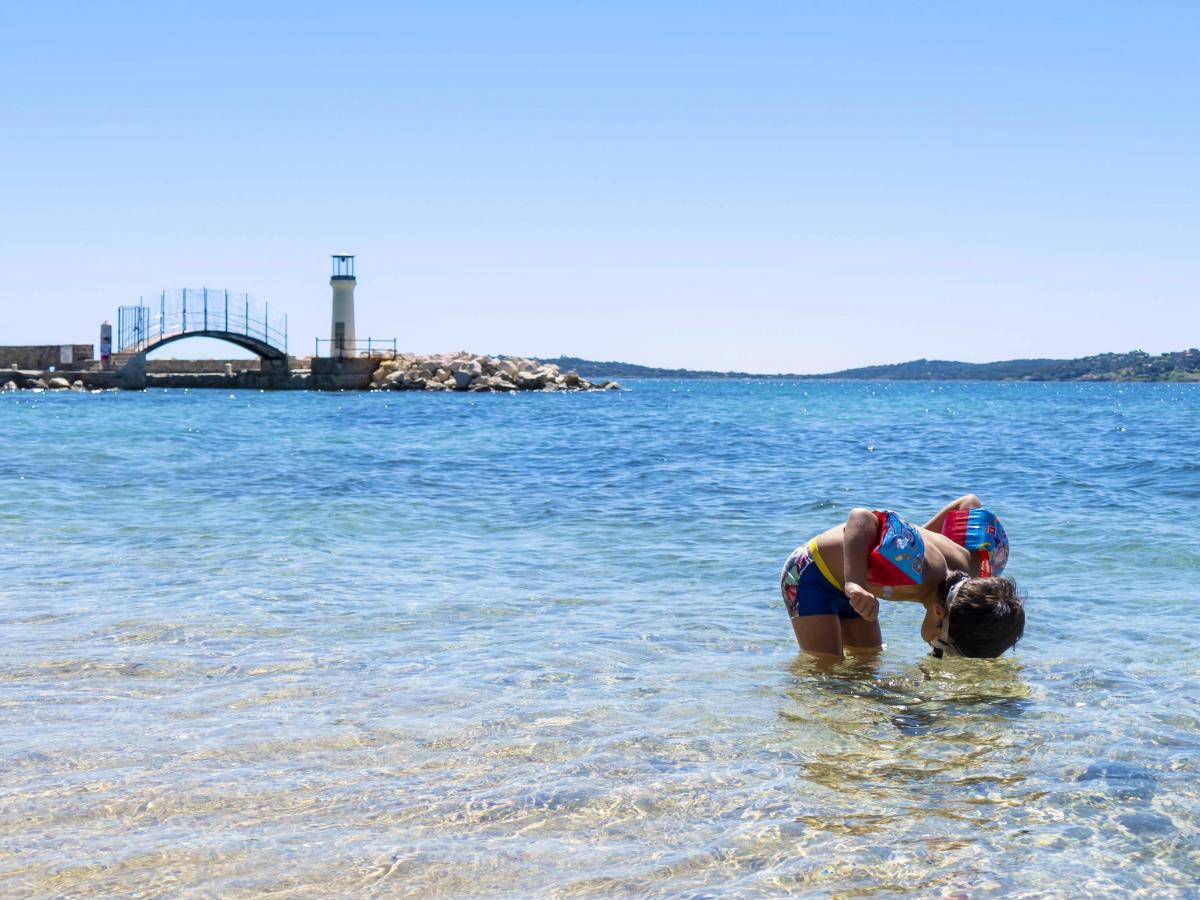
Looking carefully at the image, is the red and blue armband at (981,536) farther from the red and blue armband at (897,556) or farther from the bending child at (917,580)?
the red and blue armband at (897,556)

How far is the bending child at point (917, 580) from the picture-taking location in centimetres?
451

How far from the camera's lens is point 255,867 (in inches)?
124

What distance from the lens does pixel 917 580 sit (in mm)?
4684

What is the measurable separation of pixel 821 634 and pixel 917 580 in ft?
2.77

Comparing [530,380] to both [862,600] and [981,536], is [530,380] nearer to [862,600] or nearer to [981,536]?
[981,536]

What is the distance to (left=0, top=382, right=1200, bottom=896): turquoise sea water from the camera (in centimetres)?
323

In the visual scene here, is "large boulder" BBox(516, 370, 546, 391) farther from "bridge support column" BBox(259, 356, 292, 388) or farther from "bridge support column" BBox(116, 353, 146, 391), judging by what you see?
"bridge support column" BBox(116, 353, 146, 391)

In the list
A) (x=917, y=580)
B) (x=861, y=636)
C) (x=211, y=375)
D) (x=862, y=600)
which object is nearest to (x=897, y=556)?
(x=917, y=580)

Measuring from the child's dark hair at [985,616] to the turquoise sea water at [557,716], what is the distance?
33 centimetres

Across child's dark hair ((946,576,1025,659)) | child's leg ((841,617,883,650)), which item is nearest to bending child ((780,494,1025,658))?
child's dark hair ((946,576,1025,659))

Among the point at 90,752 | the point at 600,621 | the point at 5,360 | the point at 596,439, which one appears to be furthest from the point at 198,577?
the point at 5,360

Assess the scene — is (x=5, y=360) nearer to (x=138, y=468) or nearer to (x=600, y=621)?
(x=138, y=468)

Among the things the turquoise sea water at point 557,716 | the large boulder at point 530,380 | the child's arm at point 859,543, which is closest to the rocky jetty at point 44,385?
the large boulder at point 530,380

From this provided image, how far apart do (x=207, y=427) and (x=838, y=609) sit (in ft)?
75.6
